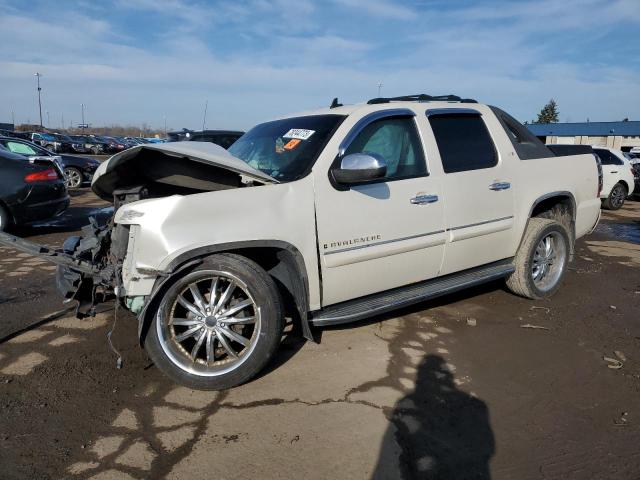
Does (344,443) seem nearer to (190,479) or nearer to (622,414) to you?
(190,479)

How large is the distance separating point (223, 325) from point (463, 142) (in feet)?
8.69

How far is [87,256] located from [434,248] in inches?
107

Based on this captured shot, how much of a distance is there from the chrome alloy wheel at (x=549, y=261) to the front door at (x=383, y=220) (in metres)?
1.67

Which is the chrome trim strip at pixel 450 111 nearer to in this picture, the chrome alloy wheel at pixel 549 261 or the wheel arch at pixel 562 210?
the wheel arch at pixel 562 210

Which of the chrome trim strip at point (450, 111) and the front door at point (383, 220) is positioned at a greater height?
the chrome trim strip at point (450, 111)

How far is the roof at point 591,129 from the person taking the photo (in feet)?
146

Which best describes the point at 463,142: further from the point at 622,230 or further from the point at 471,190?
the point at 622,230

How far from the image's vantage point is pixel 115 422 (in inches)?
116

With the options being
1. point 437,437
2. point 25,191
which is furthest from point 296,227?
point 25,191

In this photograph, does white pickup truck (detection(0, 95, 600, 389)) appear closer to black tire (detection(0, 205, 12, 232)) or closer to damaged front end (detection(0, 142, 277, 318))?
damaged front end (detection(0, 142, 277, 318))

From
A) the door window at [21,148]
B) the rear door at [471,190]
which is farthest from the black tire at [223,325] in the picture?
the door window at [21,148]

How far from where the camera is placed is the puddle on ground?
948cm

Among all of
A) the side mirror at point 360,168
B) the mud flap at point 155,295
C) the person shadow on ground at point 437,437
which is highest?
the side mirror at point 360,168

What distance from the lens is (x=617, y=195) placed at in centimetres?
1391
